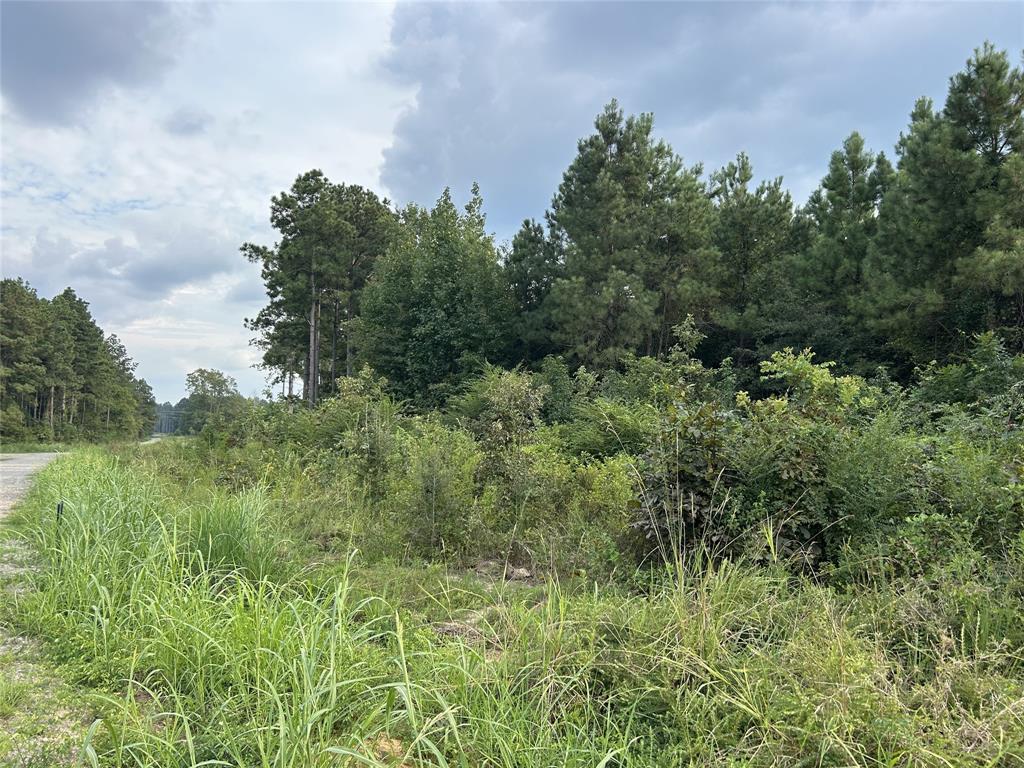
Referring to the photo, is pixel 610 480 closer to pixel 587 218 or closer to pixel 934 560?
pixel 934 560

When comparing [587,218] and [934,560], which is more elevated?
[587,218]

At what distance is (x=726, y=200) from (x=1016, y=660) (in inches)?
743

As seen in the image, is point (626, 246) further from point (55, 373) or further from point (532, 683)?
point (55, 373)

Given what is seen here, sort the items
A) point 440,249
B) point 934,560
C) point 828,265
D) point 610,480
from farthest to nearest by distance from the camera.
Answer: point 440,249 → point 828,265 → point 610,480 → point 934,560

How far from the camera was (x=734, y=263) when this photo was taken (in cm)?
1898

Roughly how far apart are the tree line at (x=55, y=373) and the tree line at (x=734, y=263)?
20.0 metres

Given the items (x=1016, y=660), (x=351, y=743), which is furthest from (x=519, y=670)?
(x=1016, y=660)

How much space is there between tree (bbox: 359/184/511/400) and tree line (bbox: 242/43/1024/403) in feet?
0.24

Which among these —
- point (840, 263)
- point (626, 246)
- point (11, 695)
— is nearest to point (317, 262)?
point (626, 246)

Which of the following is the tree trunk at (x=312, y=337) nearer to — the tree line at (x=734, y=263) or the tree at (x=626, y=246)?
the tree line at (x=734, y=263)

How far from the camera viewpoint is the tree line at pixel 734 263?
12.3m

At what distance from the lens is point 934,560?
327 cm

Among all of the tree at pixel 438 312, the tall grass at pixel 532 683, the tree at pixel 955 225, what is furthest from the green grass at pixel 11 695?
the tree at pixel 438 312

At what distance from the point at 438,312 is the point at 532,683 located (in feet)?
66.1
